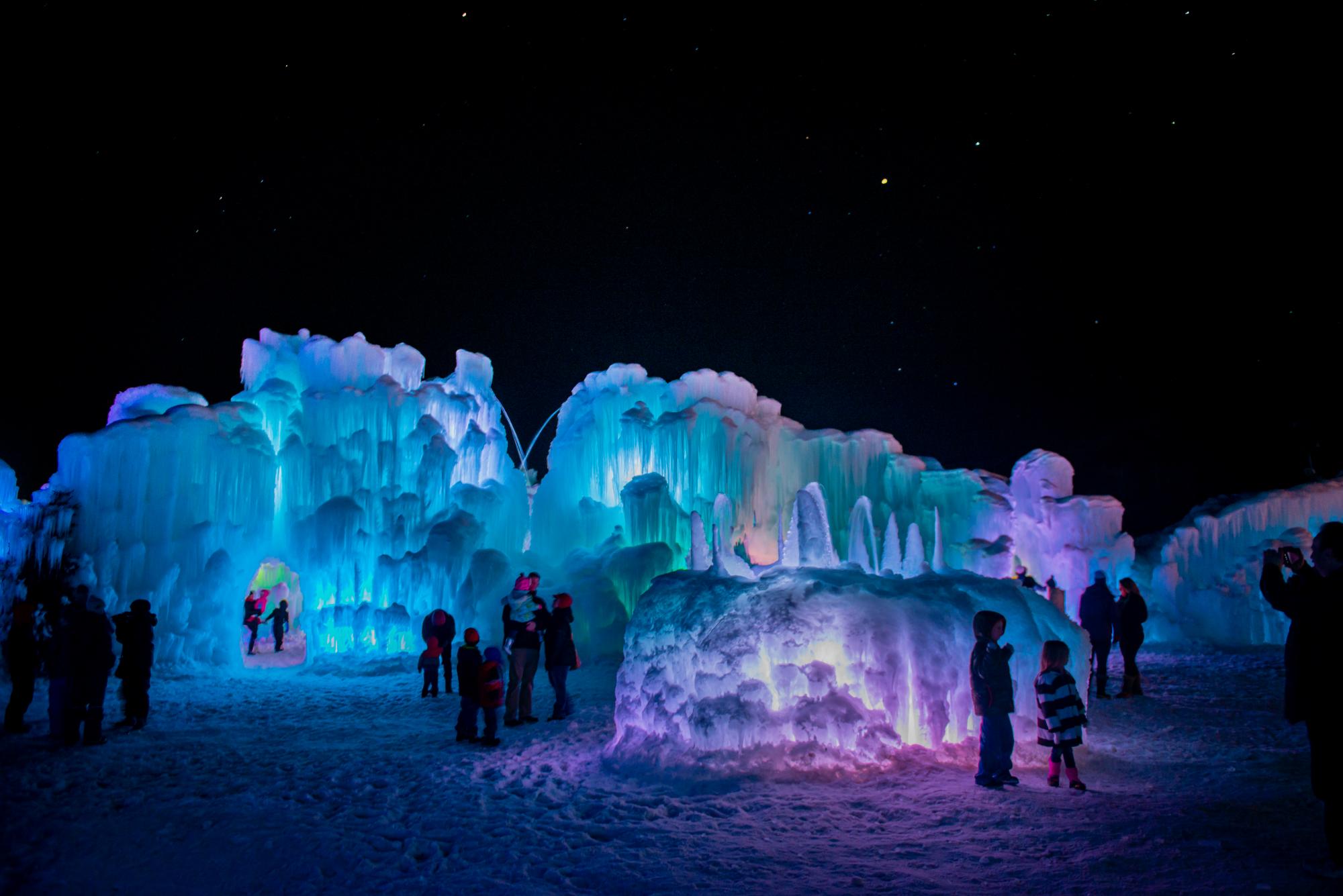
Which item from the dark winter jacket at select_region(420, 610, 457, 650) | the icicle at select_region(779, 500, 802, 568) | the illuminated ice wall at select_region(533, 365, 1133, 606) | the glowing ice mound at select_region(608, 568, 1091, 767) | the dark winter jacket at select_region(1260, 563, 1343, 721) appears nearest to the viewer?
the dark winter jacket at select_region(1260, 563, 1343, 721)

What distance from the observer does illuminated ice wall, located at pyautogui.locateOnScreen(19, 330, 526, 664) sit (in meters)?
17.7

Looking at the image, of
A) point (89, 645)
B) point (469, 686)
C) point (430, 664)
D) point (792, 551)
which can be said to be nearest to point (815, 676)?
point (792, 551)

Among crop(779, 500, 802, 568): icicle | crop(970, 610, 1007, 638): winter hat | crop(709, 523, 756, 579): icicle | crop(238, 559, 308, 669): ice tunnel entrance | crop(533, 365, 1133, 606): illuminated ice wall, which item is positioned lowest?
crop(238, 559, 308, 669): ice tunnel entrance

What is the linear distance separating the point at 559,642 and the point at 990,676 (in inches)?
225

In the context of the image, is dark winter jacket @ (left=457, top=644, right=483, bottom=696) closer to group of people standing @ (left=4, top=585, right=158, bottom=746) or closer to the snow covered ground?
the snow covered ground

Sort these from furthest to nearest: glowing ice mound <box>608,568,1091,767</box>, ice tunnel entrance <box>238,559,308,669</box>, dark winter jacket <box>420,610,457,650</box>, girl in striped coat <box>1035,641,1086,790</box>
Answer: ice tunnel entrance <box>238,559,308,669</box> → dark winter jacket <box>420,610,457,650</box> → glowing ice mound <box>608,568,1091,767</box> → girl in striped coat <box>1035,641,1086,790</box>

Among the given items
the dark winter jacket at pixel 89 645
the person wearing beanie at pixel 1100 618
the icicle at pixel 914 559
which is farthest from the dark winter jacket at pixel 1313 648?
the dark winter jacket at pixel 89 645

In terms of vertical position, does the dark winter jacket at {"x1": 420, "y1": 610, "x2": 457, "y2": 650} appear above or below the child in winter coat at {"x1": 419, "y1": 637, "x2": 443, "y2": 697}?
above

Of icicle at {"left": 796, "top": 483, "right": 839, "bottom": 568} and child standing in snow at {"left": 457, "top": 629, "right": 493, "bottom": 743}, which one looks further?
icicle at {"left": 796, "top": 483, "right": 839, "bottom": 568}

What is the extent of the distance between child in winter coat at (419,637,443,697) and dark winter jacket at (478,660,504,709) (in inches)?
149

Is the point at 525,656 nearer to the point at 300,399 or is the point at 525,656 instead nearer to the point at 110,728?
the point at 110,728

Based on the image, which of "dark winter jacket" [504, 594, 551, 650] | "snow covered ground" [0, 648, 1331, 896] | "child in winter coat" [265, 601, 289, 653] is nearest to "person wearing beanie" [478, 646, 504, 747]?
"snow covered ground" [0, 648, 1331, 896]

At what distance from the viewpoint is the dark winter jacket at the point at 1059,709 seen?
6367 millimetres

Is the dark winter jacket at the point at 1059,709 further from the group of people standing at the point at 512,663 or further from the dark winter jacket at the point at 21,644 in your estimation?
the dark winter jacket at the point at 21,644
